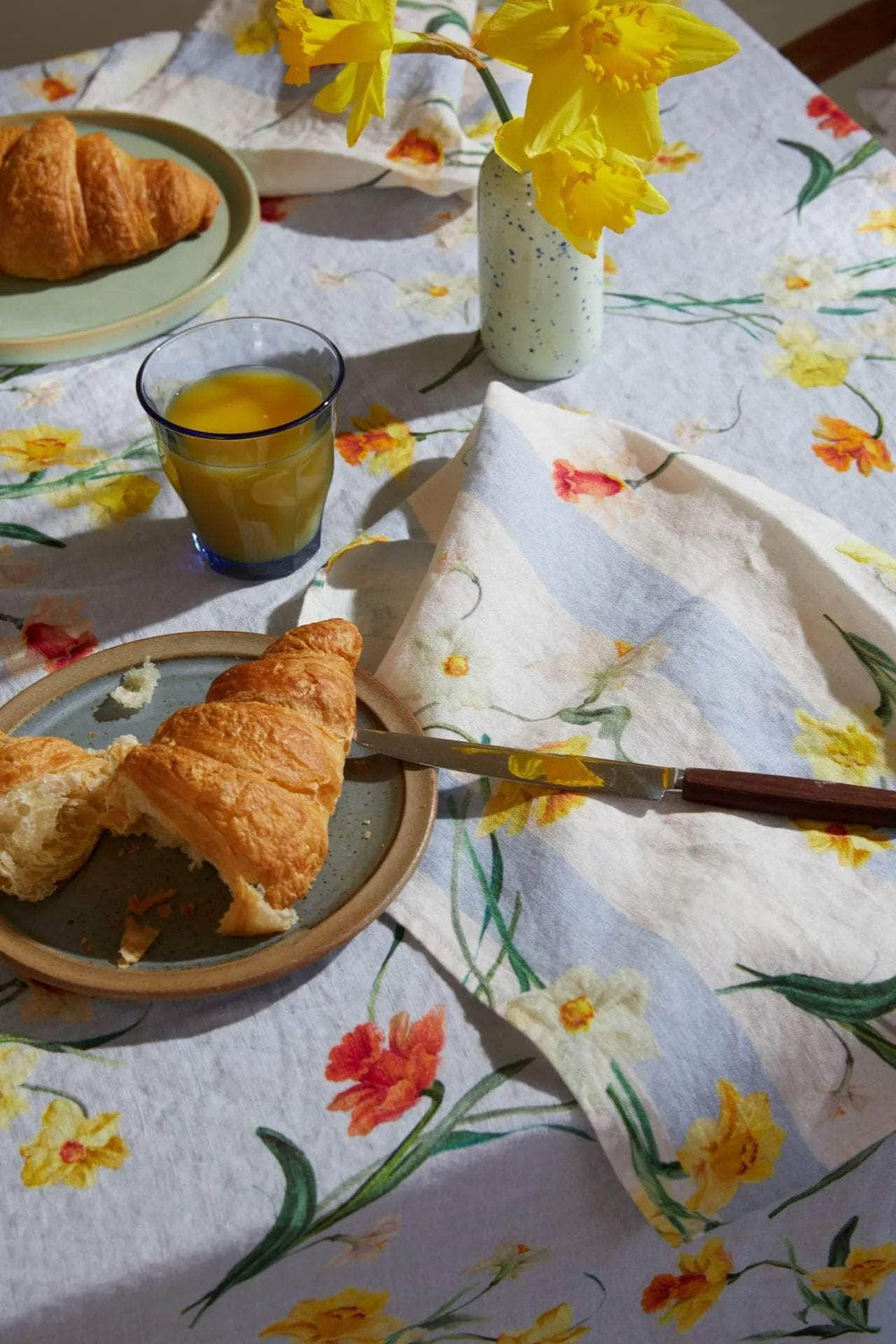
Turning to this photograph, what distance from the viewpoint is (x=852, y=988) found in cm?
64

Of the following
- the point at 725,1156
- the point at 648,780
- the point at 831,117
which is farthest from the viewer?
the point at 831,117

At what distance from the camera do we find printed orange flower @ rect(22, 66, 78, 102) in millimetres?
1385

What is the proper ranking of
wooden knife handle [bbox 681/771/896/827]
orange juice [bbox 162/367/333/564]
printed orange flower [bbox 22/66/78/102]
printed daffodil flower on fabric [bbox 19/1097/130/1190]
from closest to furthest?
1. printed daffodil flower on fabric [bbox 19/1097/130/1190]
2. wooden knife handle [bbox 681/771/896/827]
3. orange juice [bbox 162/367/333/564]
4. printed orange flower [bbox 22/66/78/102]

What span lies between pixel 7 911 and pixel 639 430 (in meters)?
0.55

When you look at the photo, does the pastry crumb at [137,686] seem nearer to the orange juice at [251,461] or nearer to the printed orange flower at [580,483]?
the orange juice at [251,461]

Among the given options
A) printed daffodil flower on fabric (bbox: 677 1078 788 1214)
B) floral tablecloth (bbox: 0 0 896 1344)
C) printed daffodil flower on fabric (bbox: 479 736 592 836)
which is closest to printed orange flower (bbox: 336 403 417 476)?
floral tablecloth (bbox: 0 0 896 1344)

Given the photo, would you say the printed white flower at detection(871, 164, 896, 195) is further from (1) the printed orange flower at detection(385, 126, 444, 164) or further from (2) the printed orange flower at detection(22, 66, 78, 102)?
(2) the printed orange flower at detection(22, 66, 78, 102)

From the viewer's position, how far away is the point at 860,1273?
728 millimetres

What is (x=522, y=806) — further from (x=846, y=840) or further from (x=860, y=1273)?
(x=860, y=1273)

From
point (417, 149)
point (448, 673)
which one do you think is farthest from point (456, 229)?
point (448, 673)

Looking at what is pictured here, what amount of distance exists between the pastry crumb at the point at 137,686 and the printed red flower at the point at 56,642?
70 mm

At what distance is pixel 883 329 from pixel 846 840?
0.56m

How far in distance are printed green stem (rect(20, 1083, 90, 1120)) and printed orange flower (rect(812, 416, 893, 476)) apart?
682mm

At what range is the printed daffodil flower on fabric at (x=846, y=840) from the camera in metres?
0.70
